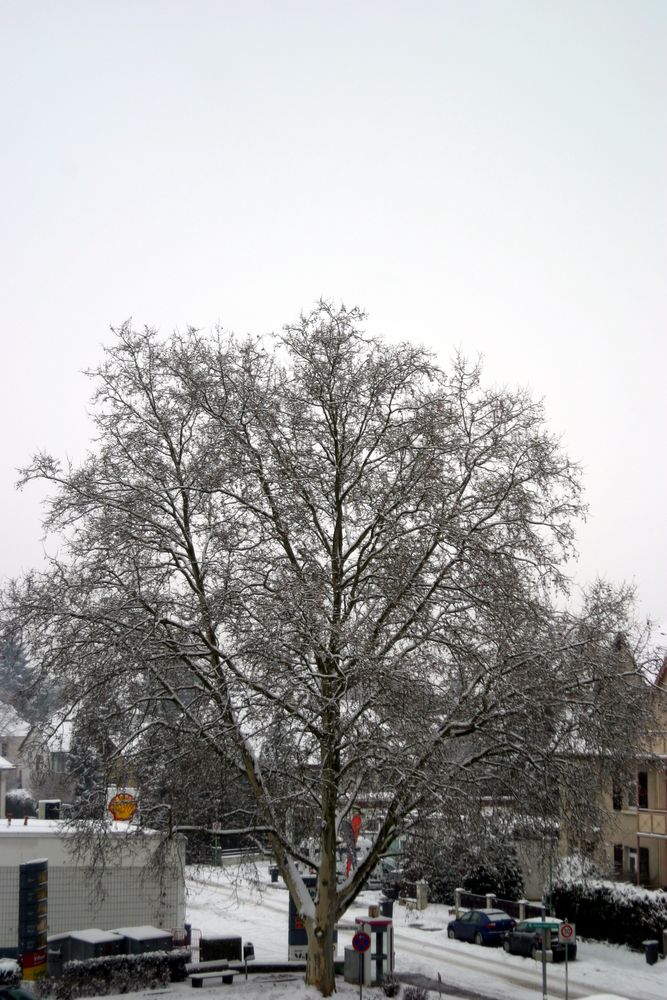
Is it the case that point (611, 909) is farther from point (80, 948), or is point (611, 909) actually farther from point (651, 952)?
point (80, 948)

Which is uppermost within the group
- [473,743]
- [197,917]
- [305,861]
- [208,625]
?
[208,625]

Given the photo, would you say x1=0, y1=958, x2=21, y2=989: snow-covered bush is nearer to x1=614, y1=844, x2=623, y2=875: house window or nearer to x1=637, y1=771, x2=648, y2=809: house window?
x1=637, y1=771, x2=648, y2=809: house window

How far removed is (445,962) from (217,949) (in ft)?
23.8

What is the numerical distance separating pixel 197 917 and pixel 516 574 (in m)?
24.7

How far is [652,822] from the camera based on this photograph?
3616 cm

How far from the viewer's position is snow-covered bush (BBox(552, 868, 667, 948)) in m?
28.5

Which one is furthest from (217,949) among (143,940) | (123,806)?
(123,806)

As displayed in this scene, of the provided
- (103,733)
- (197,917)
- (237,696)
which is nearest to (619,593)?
(237,696)

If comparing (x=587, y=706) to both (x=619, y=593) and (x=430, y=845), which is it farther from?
(x=430, y=845)

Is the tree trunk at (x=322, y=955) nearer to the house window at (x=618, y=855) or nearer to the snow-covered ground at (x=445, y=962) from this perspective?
the snow-covered ground at (x=445, y=962)

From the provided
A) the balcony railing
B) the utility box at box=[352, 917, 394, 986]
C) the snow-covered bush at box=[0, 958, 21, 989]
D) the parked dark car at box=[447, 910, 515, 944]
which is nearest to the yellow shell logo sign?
the snow-covered bush at box=[0, 958, 21, 989]

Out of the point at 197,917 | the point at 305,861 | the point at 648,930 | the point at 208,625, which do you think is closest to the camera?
the point at 208,625

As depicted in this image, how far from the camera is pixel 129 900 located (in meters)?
26.6

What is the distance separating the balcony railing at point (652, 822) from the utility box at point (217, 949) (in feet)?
61.2
